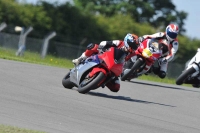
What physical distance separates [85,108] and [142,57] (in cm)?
711

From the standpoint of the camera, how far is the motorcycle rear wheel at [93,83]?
13984 mm

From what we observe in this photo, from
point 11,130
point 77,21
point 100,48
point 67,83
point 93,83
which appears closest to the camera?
point 11,130

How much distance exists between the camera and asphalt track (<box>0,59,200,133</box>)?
10.5 meters

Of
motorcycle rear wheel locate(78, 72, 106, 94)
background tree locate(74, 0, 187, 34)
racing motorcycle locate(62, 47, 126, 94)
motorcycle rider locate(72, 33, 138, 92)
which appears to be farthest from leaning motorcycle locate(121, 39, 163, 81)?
background tree locate(74, 0, 187, 34)

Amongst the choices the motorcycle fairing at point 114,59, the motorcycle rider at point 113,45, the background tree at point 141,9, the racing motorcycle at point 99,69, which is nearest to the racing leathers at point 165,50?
the motorcycle rider at point 113,45

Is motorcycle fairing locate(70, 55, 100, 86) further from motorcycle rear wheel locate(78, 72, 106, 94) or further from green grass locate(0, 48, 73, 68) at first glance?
green grass locate(0, 48, 73, 68)

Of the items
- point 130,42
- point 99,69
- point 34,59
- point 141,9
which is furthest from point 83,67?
point 141,9

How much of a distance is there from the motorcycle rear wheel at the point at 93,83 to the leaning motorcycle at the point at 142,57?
15.7 feet

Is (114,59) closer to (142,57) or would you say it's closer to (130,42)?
(130,42)

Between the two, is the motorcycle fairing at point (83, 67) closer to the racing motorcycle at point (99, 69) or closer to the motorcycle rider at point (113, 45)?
the racing motorcycle at point (99, 69)

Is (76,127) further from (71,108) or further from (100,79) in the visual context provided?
(100,79)

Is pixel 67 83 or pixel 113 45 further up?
pixel 113 45

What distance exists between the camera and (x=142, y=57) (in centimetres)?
1928

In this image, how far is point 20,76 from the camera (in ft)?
51.8
